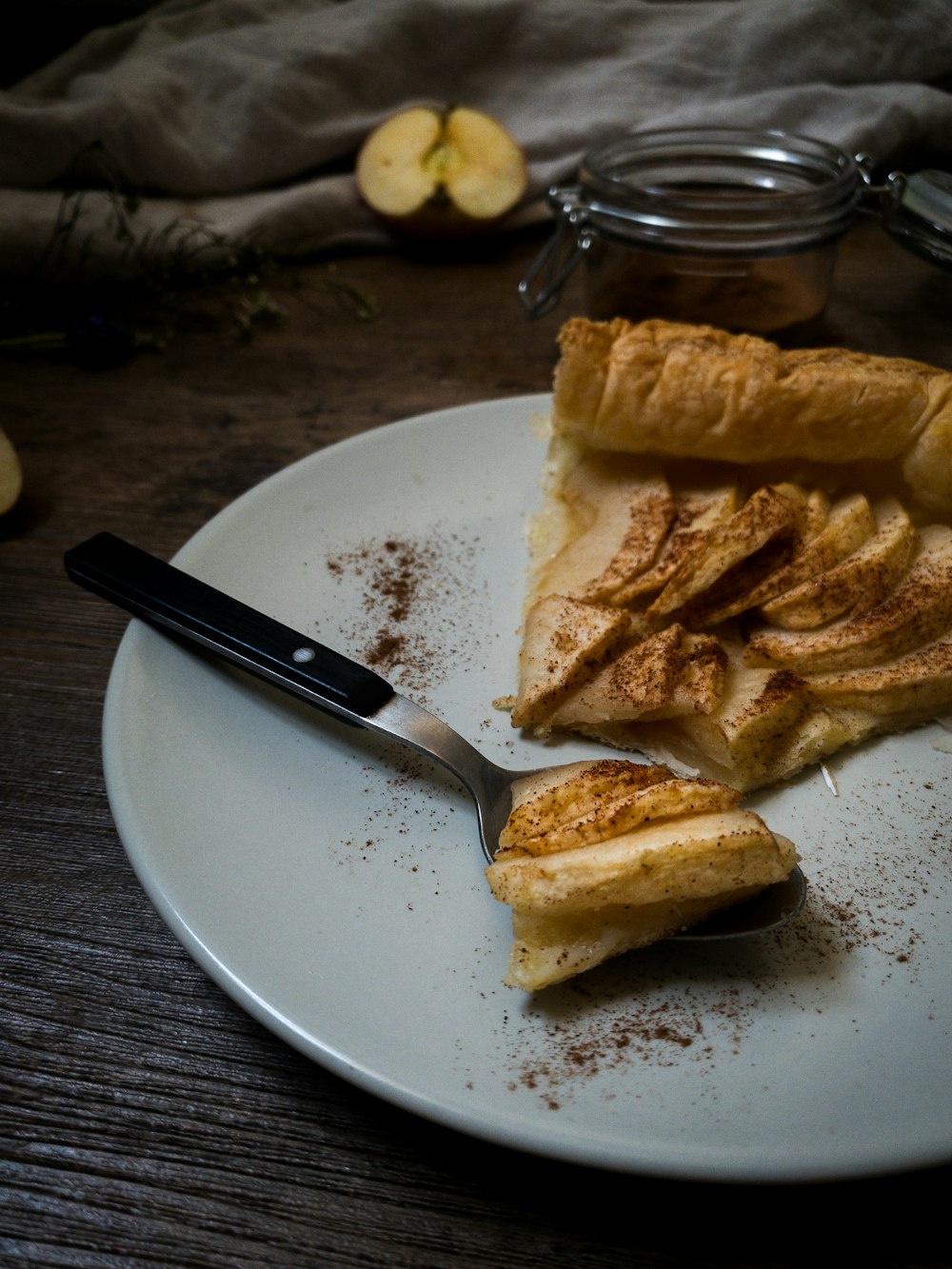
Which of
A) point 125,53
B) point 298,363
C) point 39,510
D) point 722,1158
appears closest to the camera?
point 722,1158

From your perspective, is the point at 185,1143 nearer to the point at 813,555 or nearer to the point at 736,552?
the point at 736,552

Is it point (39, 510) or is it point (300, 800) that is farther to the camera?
point (39, 510)

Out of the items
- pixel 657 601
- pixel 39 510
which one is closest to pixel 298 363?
pixel 39 510

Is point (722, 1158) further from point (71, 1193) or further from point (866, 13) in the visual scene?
point (866, 13)

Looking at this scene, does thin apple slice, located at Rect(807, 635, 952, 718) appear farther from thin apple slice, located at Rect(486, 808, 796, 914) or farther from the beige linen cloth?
the beige linen cloth

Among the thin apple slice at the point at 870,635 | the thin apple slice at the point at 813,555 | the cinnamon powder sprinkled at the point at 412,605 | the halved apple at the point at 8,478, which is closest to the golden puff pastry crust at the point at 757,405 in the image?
the thin apple slice at the point at 813,555

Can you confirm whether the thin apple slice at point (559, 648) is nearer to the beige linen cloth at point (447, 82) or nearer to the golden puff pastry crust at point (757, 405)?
the golden puff pastry crust at point (757, 405)
